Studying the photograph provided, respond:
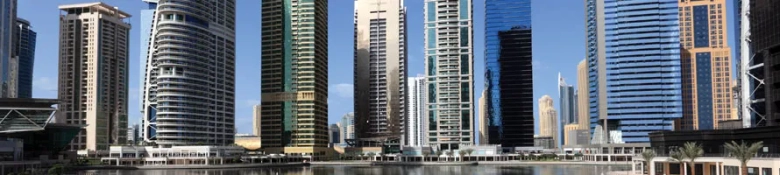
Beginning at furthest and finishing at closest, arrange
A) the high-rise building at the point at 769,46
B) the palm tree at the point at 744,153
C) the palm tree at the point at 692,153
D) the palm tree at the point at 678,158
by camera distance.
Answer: the high-rise building at the point at 769,46 → the palm tree at the point at 678,158 → the palm tree at the point at 692,153 → the palm tree at the point at 744,153

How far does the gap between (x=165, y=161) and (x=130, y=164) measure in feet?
30.4

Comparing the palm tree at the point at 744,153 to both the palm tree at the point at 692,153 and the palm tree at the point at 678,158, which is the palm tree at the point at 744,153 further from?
the palm tree at the point at 678,158

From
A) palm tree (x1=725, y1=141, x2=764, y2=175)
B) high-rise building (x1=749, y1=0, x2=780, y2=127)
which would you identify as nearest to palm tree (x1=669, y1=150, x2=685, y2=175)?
high-rise building (x1=749, y1=0, x2=780, y2=127)

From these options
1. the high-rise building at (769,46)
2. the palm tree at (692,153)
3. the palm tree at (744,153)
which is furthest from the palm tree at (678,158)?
the palm tree at (744,153)

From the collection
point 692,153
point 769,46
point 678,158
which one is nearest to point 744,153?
point 692,153

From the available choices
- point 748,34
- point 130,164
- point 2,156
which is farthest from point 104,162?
point 748,34

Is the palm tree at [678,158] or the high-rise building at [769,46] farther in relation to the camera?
the high-rise building at [769,46]

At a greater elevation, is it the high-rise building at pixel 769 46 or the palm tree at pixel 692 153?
the high-rise building at pixel 769 46

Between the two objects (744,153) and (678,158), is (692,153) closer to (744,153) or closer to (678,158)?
(678,158)

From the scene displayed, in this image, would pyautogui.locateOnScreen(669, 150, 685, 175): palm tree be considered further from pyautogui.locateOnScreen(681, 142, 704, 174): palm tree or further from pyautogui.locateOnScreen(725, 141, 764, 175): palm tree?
pyautogui.locateOnScreen(725, 141, 764, 175): palm tree

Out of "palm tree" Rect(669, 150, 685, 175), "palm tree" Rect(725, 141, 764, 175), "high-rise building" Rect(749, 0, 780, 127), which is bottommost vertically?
"palm tree" Rect(669, 150, 685, 175)

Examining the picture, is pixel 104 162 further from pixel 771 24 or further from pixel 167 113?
pixel 771 24

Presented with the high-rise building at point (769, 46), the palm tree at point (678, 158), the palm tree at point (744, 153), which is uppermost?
the high-rise building at point (769, 46)

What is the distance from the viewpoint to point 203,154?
194125 millimetres
